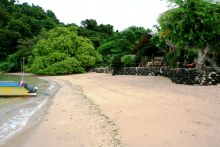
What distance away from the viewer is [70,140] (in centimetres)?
664

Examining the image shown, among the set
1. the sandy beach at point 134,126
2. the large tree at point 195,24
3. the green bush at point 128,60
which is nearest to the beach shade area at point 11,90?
the sandy beach at point 134,126

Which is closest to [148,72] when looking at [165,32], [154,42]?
[154,42]

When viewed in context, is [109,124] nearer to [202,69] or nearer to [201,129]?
[201,129]

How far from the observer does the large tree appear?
1717cm

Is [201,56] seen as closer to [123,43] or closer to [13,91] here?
[13,91]

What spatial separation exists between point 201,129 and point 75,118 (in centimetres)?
396

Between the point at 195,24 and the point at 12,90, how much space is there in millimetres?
10651

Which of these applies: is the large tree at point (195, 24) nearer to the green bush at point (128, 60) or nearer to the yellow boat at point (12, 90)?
the yellow boat at point (12, 90)

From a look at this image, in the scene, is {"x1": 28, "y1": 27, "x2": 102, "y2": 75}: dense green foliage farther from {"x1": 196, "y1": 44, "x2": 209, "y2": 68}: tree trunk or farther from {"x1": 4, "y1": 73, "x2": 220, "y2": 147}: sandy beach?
{"x1": 4, "y1": 73, "x2": 220, "y2": 147}: sandy beach

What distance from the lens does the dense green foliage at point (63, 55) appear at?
39.1 meters

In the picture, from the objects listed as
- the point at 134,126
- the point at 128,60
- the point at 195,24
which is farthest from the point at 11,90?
the point at 128,60

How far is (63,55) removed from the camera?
40.0m

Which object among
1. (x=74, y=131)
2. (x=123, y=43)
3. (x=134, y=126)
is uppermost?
(x=123, y=43)

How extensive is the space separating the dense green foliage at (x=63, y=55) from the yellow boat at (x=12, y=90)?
2204cm
